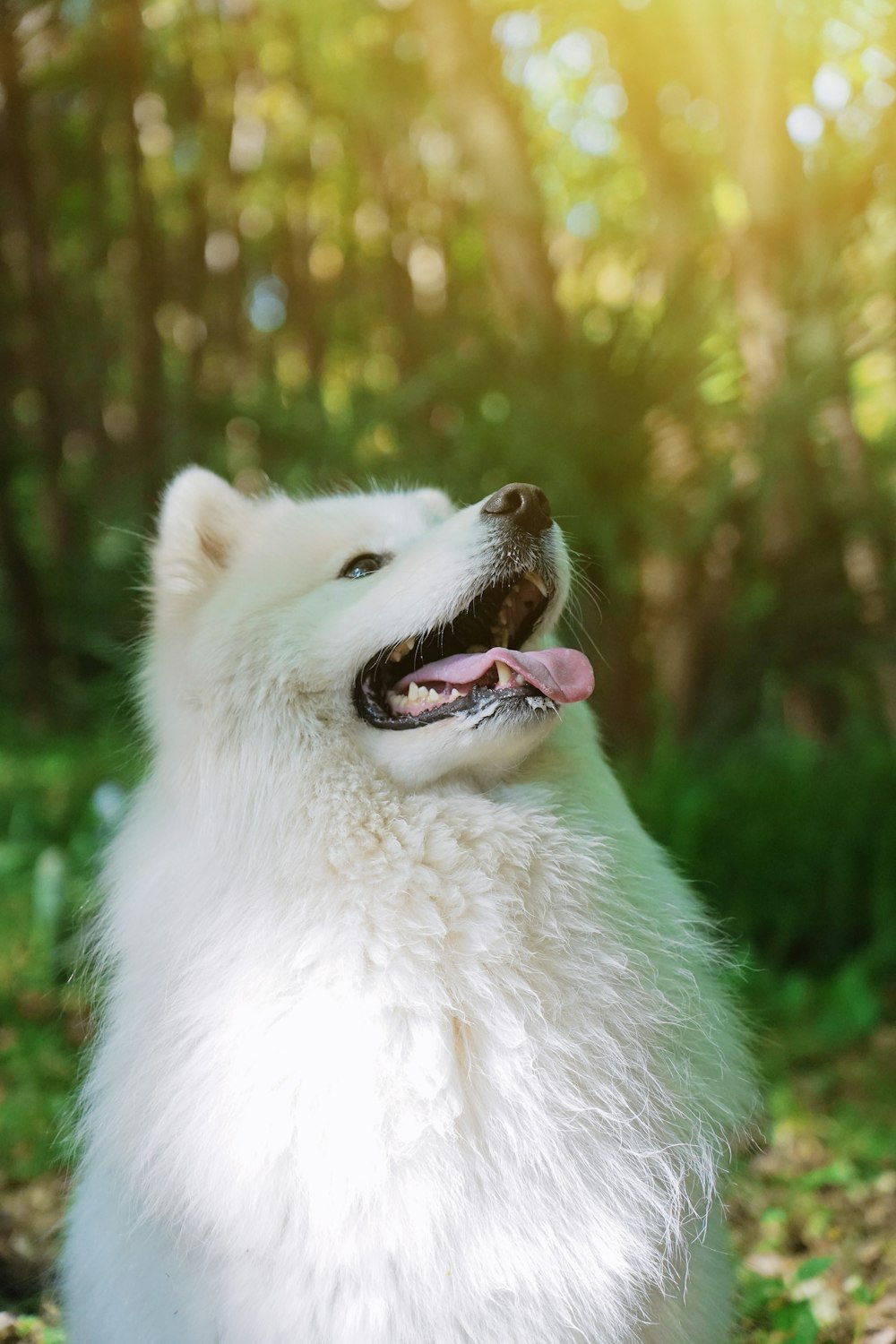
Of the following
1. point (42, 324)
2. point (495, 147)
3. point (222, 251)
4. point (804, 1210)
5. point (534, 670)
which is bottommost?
point (804, 1210)

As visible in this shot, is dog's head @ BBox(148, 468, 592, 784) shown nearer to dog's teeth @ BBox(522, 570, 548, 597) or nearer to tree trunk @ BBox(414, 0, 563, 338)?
dog's teeth @ BBox(522, 570, 548, 597)

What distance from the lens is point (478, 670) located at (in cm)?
212

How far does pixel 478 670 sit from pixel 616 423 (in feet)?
15.3

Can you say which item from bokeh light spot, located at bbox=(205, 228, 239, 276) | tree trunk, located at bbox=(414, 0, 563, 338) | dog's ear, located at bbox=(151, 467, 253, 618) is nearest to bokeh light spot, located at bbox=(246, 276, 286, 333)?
bokeh light spot, located at bbox=(205, 228, 239, 276)

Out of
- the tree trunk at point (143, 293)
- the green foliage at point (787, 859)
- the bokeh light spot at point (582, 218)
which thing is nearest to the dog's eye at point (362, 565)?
the green foliage at point (787, 859)

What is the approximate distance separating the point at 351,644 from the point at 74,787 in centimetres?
475

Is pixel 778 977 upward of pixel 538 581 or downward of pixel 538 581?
downward

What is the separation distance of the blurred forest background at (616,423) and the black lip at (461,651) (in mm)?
707

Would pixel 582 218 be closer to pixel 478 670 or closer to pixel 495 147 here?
pixel 495 147

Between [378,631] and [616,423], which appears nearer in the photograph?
[378,631]

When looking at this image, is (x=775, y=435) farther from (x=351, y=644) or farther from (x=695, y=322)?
(x=351, y=644)

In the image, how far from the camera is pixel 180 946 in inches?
78.5

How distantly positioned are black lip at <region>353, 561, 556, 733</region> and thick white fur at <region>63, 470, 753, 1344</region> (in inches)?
1.7

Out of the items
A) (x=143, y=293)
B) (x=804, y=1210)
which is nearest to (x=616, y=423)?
(x=804, y=1210)
